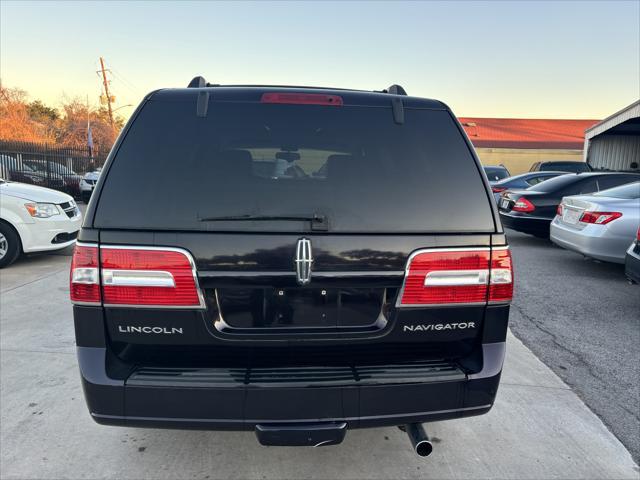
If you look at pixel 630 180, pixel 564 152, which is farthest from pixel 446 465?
pixel 564 152

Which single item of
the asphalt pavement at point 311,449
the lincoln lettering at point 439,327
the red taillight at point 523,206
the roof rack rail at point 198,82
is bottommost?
the asphalt pavement at point 311,449

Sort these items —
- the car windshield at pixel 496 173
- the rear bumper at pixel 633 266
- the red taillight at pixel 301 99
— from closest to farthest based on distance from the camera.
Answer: the red taillight at pixel 301 99
the rear bumper at pixel 633 266
the car windshield at pixel 496 173

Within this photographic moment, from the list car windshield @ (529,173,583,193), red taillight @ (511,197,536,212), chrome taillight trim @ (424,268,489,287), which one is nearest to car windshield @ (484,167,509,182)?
car windshield @ (529,173,583,193)

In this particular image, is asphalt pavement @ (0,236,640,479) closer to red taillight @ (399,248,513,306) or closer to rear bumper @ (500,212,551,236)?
red taillight @ (399,248,513,306)

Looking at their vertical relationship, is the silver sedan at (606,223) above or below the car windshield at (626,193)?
below

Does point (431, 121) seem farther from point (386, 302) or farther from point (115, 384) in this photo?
point (115, 384)

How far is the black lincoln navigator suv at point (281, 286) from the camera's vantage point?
76.5 inches

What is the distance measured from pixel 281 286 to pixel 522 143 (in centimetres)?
3886

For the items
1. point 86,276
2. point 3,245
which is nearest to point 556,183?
point 86,276

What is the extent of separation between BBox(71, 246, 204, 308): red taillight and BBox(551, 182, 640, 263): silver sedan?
251 inches

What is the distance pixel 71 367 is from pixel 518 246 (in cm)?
834

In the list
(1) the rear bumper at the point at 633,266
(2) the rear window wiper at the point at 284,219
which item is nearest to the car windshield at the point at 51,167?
(2) the rear window wiper at the point at 284,219

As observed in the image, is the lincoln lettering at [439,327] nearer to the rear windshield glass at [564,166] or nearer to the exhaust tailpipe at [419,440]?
the exhaust tailpipe at [419,440]

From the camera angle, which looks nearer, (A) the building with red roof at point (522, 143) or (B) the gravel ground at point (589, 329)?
(B) the gravel ground at point (589, 329)
